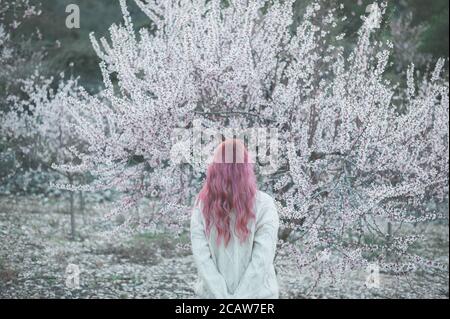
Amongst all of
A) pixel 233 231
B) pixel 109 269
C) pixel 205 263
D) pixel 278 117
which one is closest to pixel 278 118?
pixel 278 117

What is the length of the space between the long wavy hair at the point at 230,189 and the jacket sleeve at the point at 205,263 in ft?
0.24

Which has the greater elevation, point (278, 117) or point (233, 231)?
point (278, 117)

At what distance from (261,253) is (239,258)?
16cm

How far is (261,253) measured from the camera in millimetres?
3471

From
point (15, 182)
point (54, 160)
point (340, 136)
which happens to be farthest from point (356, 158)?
point (15, 182)

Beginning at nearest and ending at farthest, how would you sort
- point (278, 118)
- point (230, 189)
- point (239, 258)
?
1. point (230, 189)
2. point (239, 258)
3. point (278, 118)

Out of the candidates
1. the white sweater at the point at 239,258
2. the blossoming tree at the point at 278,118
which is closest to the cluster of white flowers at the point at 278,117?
the blossoming tree at the point at 278,118

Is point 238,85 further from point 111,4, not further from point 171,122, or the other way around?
point 111,4

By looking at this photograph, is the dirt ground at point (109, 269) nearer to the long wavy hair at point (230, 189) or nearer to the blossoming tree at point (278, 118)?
the blossoming tree at point (278, 118)

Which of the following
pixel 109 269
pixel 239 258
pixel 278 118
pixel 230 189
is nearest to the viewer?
pixel 230 189

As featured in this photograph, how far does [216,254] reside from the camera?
141 inches

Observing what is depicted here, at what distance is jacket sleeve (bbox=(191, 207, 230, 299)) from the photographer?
11.4ft

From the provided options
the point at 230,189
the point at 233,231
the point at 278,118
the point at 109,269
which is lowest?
the point at 109,269

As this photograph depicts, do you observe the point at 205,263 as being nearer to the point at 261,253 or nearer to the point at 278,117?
the point at 261,253
